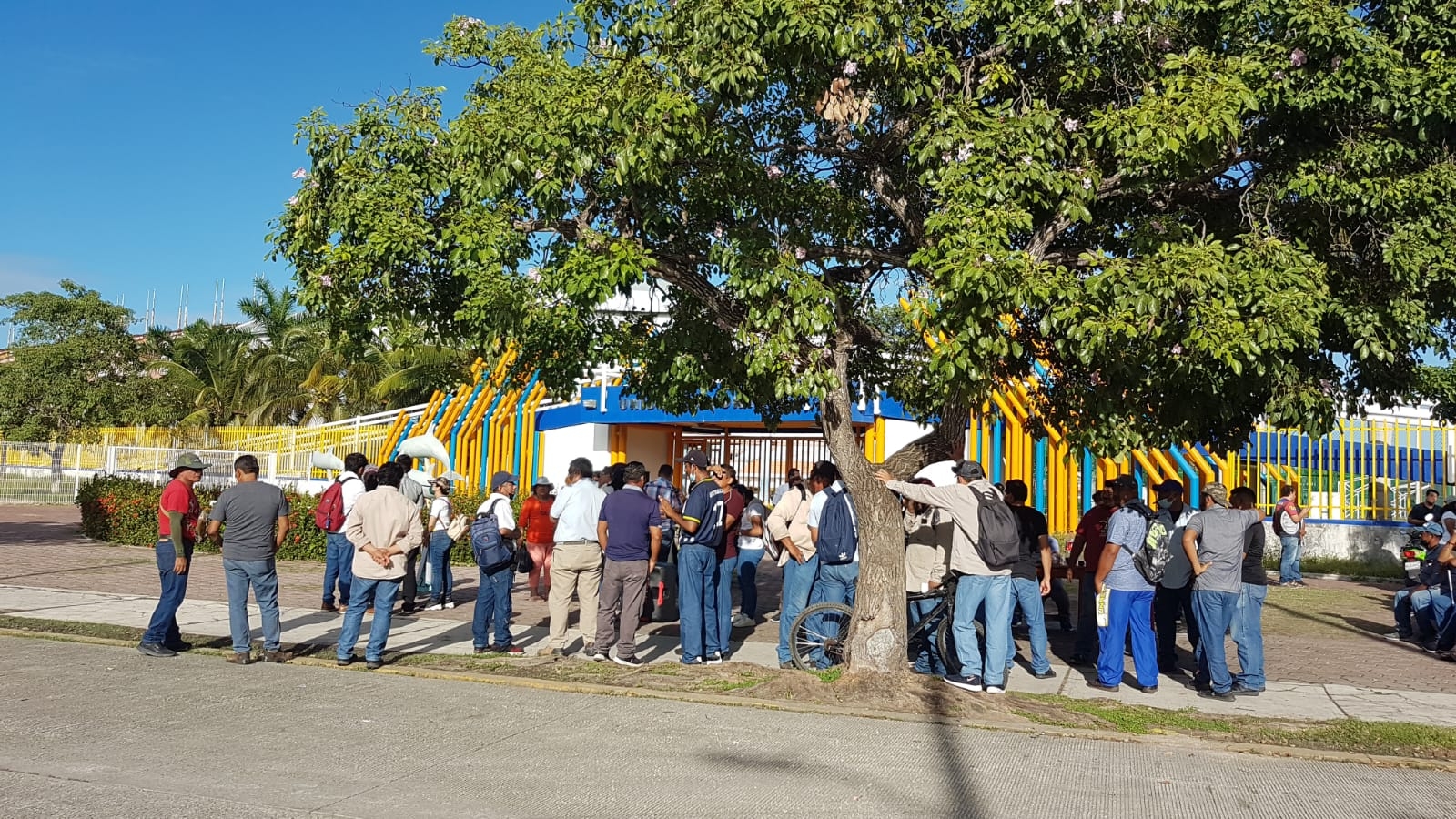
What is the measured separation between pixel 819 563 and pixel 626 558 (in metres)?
1.56

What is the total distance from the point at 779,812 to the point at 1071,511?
16217mm

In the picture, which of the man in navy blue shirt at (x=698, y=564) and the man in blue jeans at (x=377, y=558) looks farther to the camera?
the man in navy blue shirt at (x=698, y=564)

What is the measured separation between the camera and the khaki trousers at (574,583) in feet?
31.0

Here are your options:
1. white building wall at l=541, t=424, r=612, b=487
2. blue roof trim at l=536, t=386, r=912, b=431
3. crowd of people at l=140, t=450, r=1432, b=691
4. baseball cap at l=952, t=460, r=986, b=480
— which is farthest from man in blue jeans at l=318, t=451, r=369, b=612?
white building wall at l=541, t=424, r=612, b=487

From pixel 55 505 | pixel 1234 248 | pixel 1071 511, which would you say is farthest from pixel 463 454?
pixel 1234 248

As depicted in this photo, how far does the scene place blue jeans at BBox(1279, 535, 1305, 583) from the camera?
16.3 metres

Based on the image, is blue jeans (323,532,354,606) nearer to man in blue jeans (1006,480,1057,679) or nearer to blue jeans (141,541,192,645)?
blue jeans (141,541,192,645)

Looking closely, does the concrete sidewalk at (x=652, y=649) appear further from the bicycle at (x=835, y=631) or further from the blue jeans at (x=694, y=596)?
the bicycle at (x=835, y=631)

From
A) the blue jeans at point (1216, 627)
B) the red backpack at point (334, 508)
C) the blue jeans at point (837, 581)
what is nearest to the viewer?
Answer: the blue jeans at point (1216, 627)

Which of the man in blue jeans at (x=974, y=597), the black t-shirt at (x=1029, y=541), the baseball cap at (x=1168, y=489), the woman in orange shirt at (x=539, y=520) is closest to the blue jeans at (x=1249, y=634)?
the baseball cap at (x=1168, y=489)

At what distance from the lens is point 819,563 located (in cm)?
952

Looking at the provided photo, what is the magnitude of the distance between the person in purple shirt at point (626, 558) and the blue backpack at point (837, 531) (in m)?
1.32

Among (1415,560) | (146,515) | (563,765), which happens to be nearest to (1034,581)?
(563,765)

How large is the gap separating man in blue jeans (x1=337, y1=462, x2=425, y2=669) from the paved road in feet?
3.38
